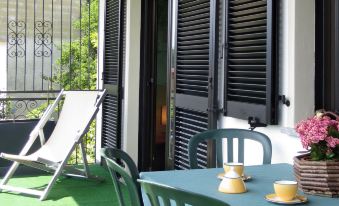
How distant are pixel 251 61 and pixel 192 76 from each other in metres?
0.96

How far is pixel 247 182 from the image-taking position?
2.01 meters

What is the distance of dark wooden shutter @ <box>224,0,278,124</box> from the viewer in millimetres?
2781

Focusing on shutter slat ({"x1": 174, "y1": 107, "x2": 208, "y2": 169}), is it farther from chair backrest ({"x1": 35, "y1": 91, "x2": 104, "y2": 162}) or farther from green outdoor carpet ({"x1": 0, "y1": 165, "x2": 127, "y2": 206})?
chair backrest ({"x1": 35, "y1": 91, "x2": 104, "y2": 162})

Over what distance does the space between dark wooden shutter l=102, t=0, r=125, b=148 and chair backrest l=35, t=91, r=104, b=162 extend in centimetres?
35

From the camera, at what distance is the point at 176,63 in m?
4.20

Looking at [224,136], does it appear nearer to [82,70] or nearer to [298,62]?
[298,62]

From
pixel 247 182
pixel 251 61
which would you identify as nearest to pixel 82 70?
pixel 251 61

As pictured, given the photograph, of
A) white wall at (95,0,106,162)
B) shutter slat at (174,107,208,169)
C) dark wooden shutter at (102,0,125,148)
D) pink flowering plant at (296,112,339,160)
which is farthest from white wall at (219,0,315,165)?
white wall at (95,0,106,162)

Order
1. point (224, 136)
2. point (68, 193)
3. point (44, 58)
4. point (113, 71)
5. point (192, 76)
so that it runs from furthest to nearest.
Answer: point (44, 58)
point (113, 71)
point (68, 193)
point (192, 76)
point (224, 136)

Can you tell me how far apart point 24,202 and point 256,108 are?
2.52m

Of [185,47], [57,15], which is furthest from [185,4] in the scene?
[57,15]

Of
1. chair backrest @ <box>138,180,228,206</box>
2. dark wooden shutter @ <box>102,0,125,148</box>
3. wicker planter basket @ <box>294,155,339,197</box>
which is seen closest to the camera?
chair backrest @ <box>138,180,228,206</box>

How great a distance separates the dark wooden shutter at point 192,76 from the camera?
358 cm

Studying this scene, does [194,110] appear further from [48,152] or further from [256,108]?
[48,152]
